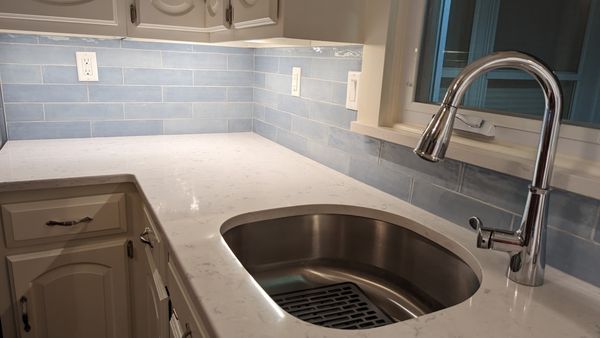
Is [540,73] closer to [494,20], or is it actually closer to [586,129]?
[586,129]

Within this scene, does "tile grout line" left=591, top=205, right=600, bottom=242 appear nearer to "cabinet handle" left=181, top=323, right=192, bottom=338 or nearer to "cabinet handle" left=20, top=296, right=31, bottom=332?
"cabinet handle" left=181, top=323, right=192, bottom=338

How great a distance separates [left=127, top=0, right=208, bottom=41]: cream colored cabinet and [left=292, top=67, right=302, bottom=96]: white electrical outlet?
1.21 feet

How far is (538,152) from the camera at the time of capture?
0.70m

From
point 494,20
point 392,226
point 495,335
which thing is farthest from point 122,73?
point 495,335

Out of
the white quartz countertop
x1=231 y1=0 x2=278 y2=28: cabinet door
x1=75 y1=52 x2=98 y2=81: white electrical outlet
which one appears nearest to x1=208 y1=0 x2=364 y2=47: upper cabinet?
x1=231 y1=0 x2=278 y2=28: cabinet door

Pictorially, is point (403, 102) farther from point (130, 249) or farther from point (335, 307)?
point (130, 249)

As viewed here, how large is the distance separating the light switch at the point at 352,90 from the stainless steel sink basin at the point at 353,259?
1.34ft

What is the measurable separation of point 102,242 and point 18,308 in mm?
322

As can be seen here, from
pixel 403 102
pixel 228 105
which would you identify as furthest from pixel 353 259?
pixel 228 105

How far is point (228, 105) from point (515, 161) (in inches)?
59.4

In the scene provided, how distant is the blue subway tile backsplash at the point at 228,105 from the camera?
104 cm

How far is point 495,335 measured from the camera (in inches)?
23.2

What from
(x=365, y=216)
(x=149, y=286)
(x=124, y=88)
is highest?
(x=124, y=88)

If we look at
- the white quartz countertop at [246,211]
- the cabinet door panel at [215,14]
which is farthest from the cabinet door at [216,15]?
the white quartz countertop at [246,211]
